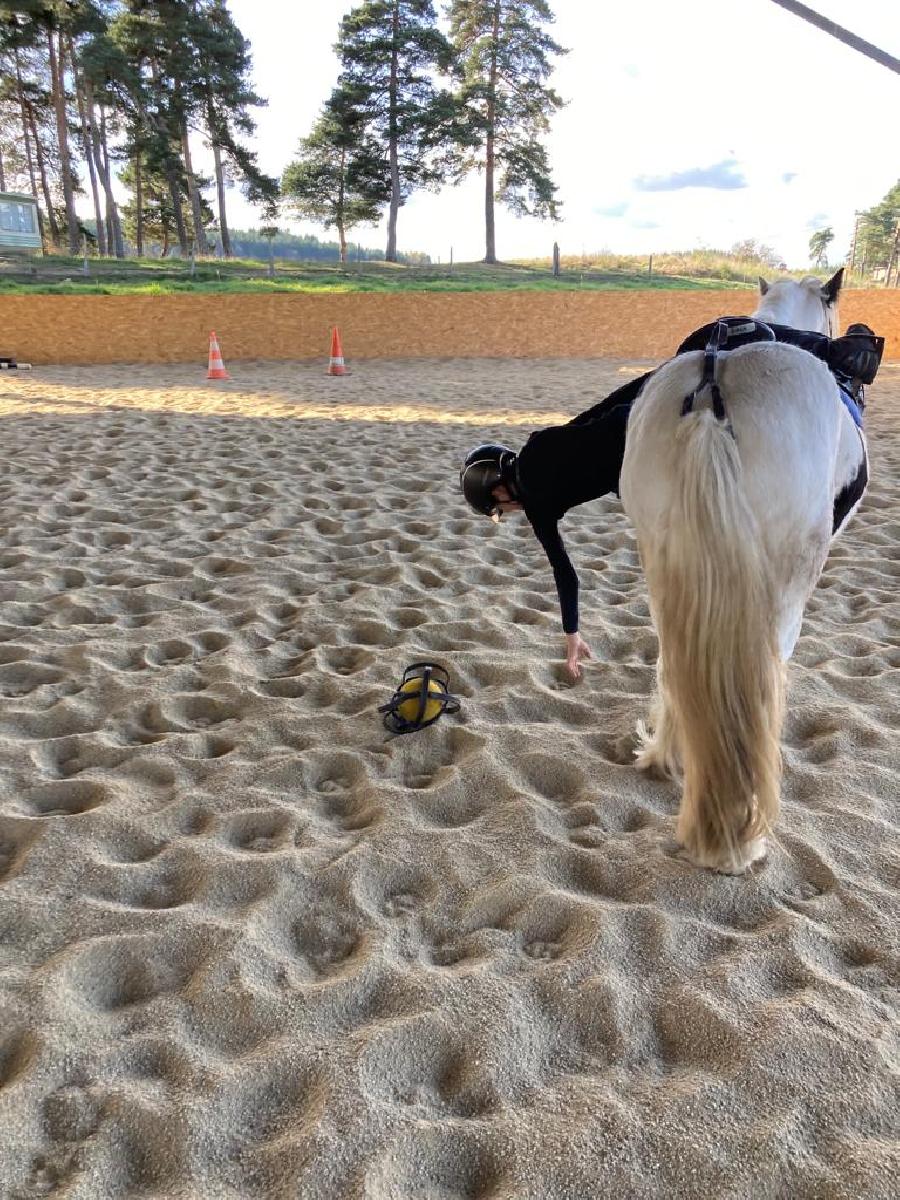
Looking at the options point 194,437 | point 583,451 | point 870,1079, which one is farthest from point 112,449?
point 870,1079

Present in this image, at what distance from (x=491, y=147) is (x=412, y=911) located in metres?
32.1

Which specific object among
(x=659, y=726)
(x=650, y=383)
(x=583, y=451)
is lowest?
(x=659, y=726)

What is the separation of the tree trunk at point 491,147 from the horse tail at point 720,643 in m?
29.9

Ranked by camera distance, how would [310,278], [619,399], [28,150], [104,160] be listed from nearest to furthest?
1. [619,399]
2. [310,278]
3. [104,160]
4. [28,150]

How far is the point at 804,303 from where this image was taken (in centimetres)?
254

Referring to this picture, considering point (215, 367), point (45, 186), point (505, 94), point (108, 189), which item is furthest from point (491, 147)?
point (215, 367)

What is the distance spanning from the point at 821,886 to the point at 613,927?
0.59 metres

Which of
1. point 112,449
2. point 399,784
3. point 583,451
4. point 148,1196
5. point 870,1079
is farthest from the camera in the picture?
point 112,449

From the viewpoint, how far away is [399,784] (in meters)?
2.45

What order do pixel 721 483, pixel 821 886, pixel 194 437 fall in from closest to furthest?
pixel 721 483 < pixel 821 886 < pixel 194 437

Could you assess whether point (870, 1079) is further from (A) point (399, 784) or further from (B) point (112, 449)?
(B) point (112, 449)

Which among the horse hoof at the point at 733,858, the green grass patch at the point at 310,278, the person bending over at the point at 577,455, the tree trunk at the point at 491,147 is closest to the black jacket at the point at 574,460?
the person bending over at the point at 577,455

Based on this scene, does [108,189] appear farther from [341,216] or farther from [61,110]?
[341,216]

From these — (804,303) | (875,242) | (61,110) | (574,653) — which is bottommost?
(574,653)
